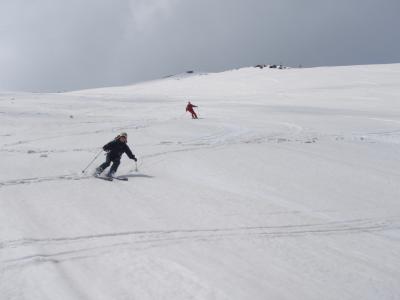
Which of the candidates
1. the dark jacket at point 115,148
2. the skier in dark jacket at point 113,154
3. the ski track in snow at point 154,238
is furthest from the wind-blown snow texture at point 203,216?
the dark jacket at point 115,148

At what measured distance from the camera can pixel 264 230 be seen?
831cm

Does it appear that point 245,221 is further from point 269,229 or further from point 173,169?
point 173,169

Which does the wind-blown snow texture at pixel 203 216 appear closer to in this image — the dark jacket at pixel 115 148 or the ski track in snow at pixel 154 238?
the ski track in snow at pixel 154 238

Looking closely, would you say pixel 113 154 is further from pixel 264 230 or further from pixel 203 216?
pixel 264 230

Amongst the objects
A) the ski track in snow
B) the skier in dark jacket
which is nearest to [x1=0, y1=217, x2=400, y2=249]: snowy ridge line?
the ski track in snow

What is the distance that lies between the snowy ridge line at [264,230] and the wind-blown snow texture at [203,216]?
35 millimetres

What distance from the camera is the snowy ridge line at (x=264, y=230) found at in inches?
272

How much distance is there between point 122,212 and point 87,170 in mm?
3841

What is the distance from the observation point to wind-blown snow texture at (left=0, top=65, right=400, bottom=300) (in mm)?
6113

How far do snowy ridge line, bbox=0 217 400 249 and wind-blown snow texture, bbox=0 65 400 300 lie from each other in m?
0.04

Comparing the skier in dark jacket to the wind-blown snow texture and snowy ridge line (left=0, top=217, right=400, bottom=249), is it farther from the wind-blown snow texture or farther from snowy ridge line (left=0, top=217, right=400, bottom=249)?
snowy ridge line (left=0, top=217, right=400, bottom=249)

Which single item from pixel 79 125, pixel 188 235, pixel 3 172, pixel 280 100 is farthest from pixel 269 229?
pixel 280 100

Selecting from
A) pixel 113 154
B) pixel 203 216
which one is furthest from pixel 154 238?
pixel 113 154

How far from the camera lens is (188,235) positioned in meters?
7.71
